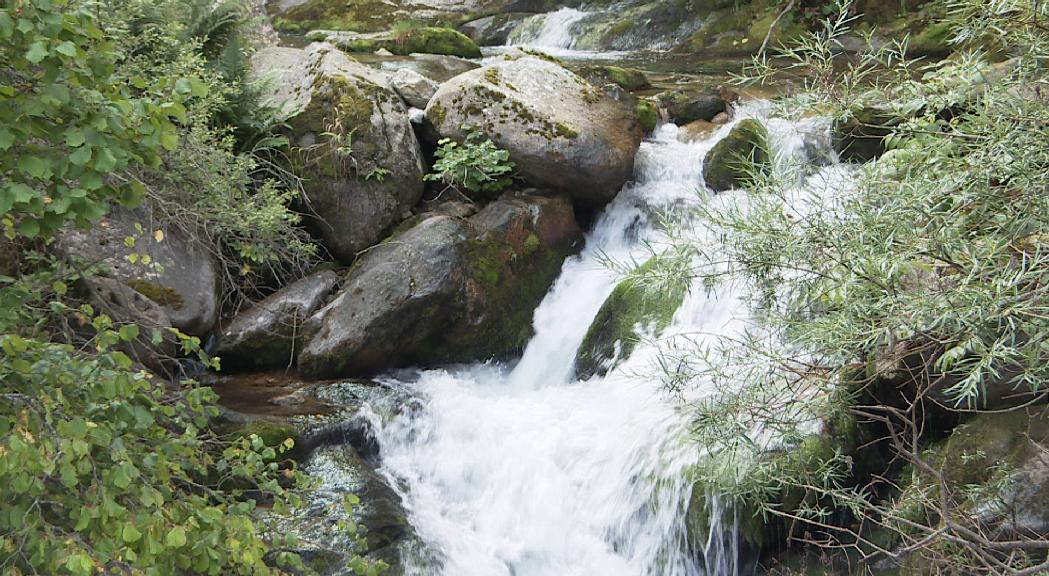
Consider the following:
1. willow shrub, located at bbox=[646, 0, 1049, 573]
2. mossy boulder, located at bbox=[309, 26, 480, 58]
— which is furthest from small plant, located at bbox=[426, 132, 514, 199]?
mossy boulder, located at bbox=[309, 26, 480, 58]

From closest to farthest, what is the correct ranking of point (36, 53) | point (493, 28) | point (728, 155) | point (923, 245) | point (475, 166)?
point (36, 53) → point (923, 245) → point (475, 166) → point (728, 155) → point (493, 28)

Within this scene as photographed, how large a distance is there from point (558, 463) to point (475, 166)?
3441 mm

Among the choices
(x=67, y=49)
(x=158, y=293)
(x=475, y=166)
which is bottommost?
(x=475, y=166)

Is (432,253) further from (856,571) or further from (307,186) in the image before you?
(856,571)

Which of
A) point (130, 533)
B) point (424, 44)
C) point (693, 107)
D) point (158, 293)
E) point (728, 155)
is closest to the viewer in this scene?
point (130, 533)

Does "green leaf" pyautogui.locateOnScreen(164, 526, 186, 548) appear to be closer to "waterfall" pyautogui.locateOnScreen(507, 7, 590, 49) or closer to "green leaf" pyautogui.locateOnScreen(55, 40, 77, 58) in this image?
"green leaf" pyautogui.locateOnScreen(55, 40, 77, 58)

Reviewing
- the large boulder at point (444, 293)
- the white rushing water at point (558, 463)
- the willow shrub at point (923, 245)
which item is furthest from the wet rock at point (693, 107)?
the willow shrub at point (923, 245)

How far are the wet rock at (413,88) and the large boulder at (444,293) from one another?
1.70m

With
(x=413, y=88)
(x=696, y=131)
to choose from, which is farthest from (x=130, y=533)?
(x=696, y=131)

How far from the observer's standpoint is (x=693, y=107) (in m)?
9.98

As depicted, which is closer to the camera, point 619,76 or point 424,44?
point 619,76

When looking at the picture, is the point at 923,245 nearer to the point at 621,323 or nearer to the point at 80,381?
the point at 80,381

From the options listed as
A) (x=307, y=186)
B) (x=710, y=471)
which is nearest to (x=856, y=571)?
(x=710, y=471)

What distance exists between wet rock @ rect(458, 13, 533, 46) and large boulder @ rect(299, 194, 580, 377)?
11.7 m
